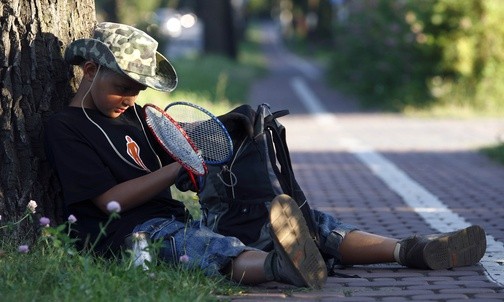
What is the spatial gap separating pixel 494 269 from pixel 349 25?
20024 mm

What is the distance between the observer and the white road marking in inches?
237

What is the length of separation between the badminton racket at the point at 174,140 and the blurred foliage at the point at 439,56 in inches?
581

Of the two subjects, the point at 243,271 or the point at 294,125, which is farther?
the point at 294,125

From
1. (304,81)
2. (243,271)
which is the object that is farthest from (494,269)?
(304,81)

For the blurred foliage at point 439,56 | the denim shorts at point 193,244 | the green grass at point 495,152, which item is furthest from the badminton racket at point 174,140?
the blurred foliage at point 439,56

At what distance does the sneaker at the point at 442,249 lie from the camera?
217 inches

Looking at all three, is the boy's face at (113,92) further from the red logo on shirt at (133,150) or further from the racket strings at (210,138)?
the racket strings at (210,138)

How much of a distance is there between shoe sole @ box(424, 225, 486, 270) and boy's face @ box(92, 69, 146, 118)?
4.93ft

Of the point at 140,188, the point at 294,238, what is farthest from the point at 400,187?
the point at 294,238

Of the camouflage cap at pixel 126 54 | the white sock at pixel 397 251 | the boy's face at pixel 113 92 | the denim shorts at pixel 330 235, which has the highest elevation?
the camouflage cap at pixel 126 54

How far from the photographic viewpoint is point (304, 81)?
1302 inches

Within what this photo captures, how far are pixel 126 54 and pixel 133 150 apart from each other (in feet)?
1.44

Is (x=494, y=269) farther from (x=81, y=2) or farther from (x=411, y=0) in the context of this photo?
(x=411, y=0)

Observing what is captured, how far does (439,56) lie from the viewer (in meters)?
21.0
